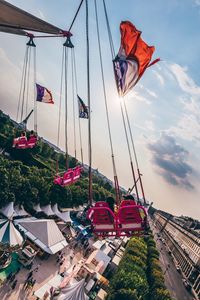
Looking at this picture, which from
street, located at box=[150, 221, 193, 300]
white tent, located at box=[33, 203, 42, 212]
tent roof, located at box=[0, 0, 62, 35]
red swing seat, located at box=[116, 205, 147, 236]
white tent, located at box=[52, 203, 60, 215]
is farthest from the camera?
street, located at box=[150, 221, 193, 300]

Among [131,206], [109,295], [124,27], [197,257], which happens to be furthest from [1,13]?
[197,257]

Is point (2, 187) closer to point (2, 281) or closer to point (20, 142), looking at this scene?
point (20, 142)

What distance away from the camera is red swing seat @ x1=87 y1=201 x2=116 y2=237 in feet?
46.3

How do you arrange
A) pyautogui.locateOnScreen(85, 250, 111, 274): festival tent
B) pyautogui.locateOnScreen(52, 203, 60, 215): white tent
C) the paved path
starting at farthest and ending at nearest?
pyautogui.locateOnScreen(52, 203, 60, 215): white tent → pyautogui.locateOnScreen(85, 250, 111, 274): festival tent → the paved path

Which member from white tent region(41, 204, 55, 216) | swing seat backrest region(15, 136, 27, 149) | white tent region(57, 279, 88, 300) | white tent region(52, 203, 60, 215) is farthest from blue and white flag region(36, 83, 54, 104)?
white tent region(52, 203, 60, 215)

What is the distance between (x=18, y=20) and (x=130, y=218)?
10.8 m

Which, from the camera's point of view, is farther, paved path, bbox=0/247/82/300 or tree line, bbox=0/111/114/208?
tree line, bbox=0/111/114/208

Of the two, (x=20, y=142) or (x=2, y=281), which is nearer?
(x=2, y=281)

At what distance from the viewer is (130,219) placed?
14.6m

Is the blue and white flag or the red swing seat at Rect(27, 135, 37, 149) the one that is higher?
the blue and white flag

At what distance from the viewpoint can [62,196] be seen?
184ft

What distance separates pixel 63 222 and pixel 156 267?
63.3 ft

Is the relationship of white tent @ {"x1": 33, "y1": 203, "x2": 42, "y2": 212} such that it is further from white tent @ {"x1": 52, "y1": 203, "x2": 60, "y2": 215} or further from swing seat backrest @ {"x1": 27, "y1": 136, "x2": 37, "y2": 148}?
swing seat backrest @ {"x1": 27, "y1": 136, "x2": 37, "y2": 148}

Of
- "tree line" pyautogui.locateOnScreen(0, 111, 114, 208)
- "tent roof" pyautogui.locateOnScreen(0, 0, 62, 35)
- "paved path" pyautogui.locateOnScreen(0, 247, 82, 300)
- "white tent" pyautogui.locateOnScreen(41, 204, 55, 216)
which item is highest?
"tent roof" pyautogui.locateOnScreen(0, 0, 62, 35)
